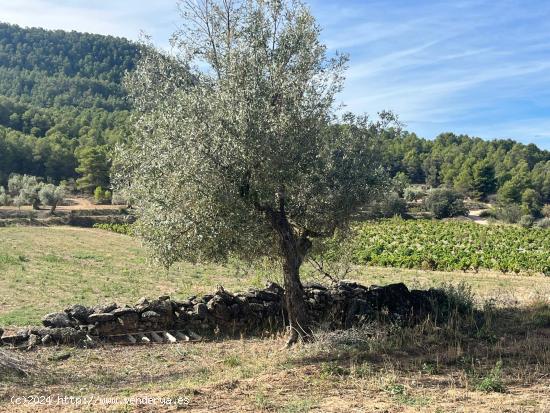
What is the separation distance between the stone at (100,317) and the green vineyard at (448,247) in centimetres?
731

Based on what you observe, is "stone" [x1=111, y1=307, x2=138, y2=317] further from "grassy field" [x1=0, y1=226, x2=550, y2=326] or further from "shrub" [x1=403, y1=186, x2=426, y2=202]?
"shrub" [x1=403, y1=186, x2=426, y2=202]

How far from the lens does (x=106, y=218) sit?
2940 inches

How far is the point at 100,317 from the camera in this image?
13258 mm

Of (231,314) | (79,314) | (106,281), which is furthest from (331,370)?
(106,281)

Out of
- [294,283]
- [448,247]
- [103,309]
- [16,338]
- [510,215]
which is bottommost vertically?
[16,338]

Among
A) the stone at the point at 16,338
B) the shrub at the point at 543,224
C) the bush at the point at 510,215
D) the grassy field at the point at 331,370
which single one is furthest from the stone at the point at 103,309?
the bush at the point at 510,215

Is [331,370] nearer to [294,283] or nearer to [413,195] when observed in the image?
[294,283]

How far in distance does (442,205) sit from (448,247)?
47302mm

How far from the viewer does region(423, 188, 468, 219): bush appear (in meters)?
99.4

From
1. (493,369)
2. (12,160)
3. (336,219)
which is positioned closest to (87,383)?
(336,219)

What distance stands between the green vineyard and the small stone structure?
6.25 feet

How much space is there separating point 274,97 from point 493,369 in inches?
271

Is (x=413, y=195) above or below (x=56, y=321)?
above

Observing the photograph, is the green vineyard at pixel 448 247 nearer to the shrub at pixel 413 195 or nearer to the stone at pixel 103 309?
the stone at pixel 103 309
